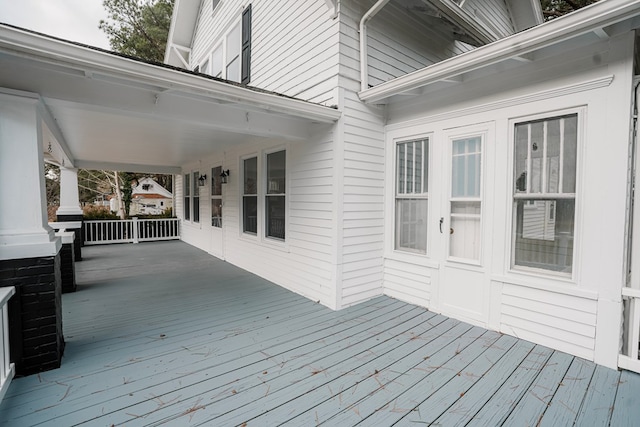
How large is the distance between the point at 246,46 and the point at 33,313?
19.5 feet

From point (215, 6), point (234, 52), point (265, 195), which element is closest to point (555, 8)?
point (234, 52)

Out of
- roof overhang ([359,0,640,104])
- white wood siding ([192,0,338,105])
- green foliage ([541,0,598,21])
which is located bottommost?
roof overhang ([359,0,640,104])

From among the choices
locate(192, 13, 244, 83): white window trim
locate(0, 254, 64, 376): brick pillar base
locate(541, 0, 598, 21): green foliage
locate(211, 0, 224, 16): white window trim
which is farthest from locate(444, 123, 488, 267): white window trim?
locate(541, 0, 598, 21): green foliage

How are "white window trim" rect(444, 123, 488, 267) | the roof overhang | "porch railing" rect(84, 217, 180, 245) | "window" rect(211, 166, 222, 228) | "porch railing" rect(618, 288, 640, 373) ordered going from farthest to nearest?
"porch railing" rect(84, 217, 180, 245), "window" rect(211, 166, 222, 228), "white window trim" rect(444, 123, 488, 267), "porch railing" rect(618, 288, 640, 373), the roof overhang

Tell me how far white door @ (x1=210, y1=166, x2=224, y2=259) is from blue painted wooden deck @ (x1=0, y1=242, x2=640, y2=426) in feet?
11.5

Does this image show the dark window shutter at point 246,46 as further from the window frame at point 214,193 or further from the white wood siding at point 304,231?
the window frame at point 214,193

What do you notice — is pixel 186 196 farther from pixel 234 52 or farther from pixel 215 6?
pixel 215 6

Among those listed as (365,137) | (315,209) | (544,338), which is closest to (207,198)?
(315,209)

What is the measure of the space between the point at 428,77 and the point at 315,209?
7.29 ft

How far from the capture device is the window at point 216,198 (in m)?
7.64

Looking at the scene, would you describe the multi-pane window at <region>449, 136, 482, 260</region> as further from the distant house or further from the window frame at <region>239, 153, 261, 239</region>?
the distant house

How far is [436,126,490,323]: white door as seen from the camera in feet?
11.4

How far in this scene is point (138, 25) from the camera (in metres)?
14.3

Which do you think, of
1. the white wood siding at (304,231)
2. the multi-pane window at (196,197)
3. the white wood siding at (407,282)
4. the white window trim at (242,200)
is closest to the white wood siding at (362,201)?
the white wood siding at (407,282)
